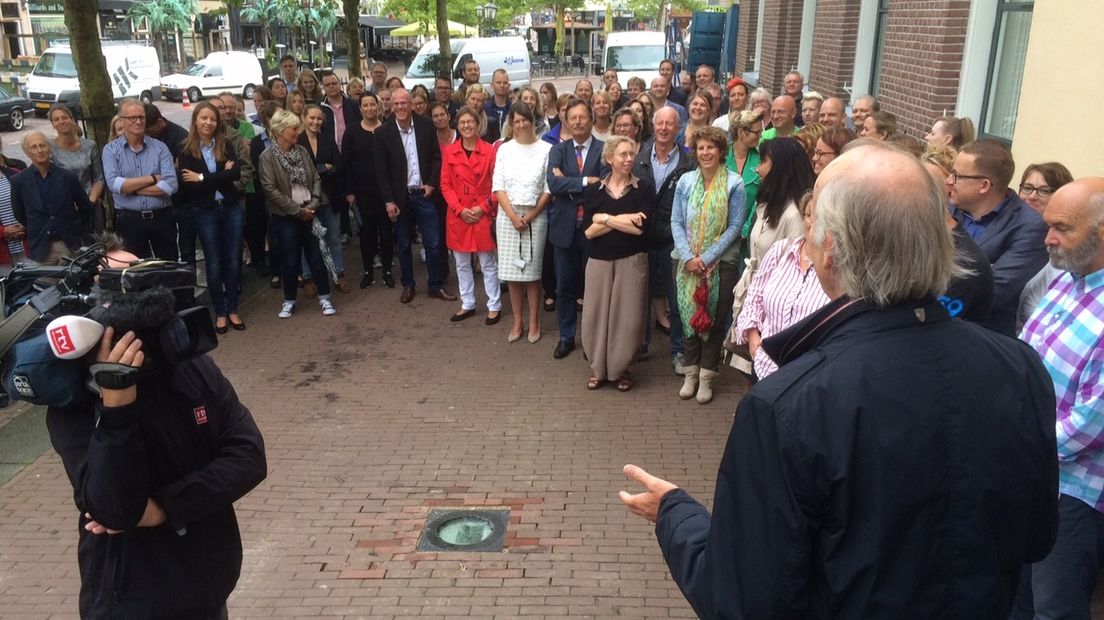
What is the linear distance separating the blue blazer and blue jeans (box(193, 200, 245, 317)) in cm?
100

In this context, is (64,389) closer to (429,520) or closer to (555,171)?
(429,520)

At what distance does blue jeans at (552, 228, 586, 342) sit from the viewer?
7.06 m

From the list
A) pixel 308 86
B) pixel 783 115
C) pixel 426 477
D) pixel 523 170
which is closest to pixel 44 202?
pixel 523 170

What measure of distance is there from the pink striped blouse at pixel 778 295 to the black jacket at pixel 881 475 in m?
2.16

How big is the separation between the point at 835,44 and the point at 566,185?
6132 millimetres

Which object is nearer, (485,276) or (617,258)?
(617,258)

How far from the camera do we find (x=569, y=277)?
711 centimetres

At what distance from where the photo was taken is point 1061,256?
3137 millimetres

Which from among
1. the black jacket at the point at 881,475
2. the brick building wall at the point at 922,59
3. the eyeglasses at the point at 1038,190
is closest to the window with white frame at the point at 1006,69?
the brick building wall at the point at 922,59

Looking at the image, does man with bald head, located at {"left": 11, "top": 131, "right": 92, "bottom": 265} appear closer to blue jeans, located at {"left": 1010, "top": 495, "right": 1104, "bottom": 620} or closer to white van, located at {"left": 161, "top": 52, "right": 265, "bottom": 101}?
blue jeans, located at {"left": 1010, "top": 495, "right": 1104, "bottom": 620}

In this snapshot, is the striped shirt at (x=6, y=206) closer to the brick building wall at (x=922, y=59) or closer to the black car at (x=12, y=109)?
the brick building wall at (x=922, y=59)

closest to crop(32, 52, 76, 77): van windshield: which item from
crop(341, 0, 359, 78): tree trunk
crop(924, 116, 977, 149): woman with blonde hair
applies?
crop(341, 0, 359, 78): tree trunk

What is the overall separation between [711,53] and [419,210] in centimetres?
1667

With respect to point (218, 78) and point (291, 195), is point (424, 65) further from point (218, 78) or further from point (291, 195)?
point (291, 195)
